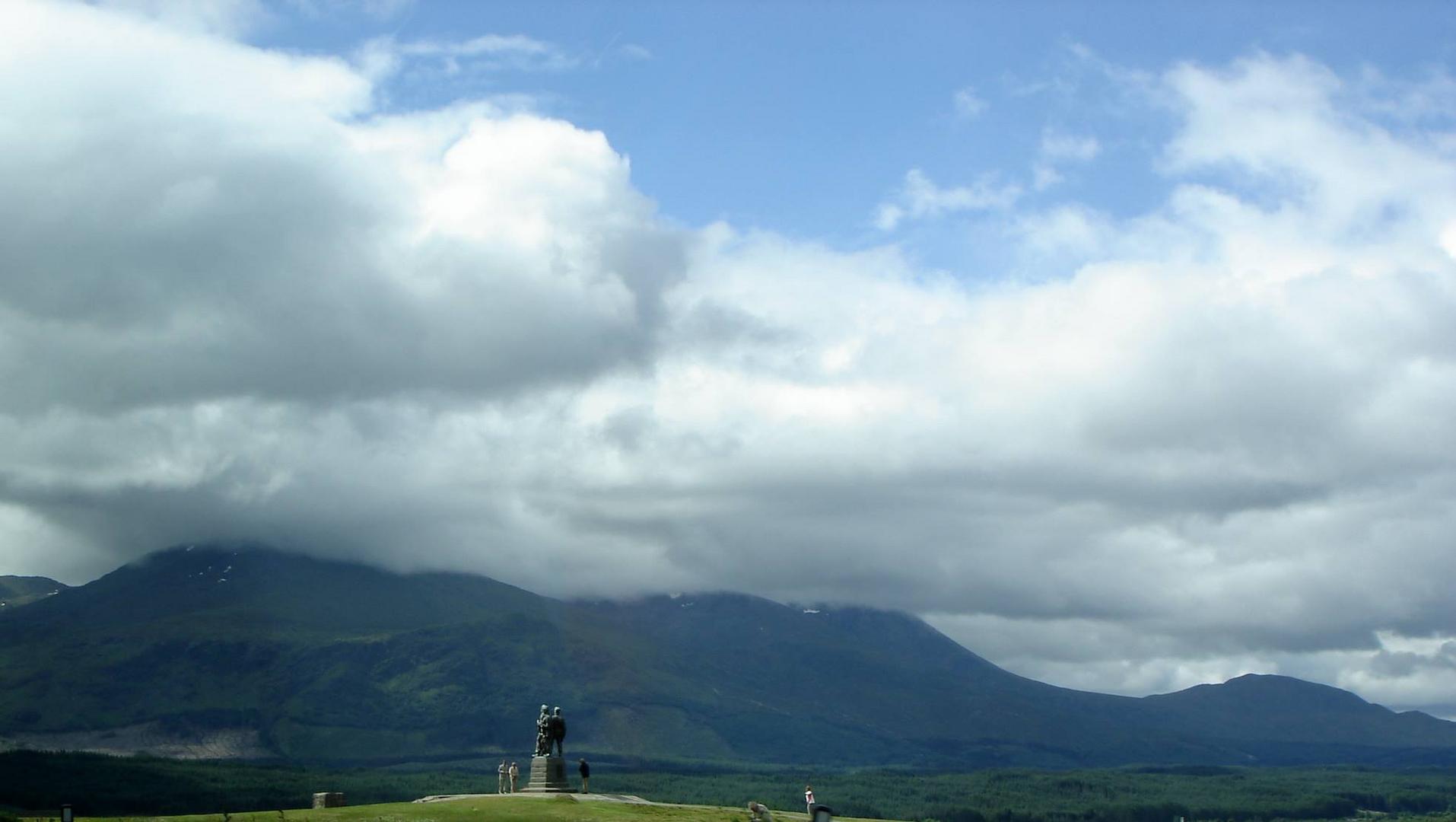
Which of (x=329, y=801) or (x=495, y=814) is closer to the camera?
(x=495, y=814)

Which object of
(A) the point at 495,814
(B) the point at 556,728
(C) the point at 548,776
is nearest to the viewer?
(A) the point at 495,814

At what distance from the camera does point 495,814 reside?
11325 cm

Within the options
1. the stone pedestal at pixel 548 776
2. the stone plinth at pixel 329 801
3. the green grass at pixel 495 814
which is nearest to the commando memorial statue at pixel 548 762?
the stone pedestal at pixel 548 776

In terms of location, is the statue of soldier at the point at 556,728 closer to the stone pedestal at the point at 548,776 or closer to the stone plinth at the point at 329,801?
the stone pedestal at the point at 548,776

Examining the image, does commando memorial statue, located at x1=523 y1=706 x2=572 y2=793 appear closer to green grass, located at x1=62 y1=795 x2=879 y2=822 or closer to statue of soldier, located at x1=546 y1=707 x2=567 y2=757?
statue of soldier, located at x1=546 y1=707 x2=567 y2=757

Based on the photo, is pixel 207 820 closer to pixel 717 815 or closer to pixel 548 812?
pixel 548 812

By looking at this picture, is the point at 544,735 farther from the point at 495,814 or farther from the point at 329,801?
the point at 329,801

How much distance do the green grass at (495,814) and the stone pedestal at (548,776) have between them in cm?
503

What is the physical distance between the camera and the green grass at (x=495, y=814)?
110 metres

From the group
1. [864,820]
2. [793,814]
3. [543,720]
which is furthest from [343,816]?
[864,820]

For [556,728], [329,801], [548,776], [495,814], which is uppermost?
[556,728]

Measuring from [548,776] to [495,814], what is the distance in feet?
55.5

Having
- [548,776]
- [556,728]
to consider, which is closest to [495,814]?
[548,776]

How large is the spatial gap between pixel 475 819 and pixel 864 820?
51.1 metres
